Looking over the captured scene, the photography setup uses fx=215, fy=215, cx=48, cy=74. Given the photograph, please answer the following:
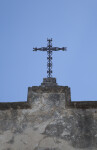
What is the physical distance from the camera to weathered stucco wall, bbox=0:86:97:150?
4609 mm

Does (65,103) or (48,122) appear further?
(65,103)

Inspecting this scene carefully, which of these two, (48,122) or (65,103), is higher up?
(65,103)

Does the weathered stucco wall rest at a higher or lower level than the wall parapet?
lower

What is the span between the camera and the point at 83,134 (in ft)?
15.4

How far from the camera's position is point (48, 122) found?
4.96m

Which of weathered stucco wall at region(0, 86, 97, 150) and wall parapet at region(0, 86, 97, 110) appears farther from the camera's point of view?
wall parapet at region(0, 86, 97, 110)

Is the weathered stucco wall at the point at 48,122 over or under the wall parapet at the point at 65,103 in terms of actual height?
under

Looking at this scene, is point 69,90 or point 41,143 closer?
point 41,143

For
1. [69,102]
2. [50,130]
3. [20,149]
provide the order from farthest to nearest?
[69,102]
[50,130]
[20,149]

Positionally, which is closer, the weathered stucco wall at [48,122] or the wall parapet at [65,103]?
the weathered stucco wall at [48,122]

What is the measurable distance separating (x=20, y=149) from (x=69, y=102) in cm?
158

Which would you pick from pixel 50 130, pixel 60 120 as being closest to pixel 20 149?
pixel 50 130

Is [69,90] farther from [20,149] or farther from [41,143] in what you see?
[20,149]

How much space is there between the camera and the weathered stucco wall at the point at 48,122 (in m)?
4.61
